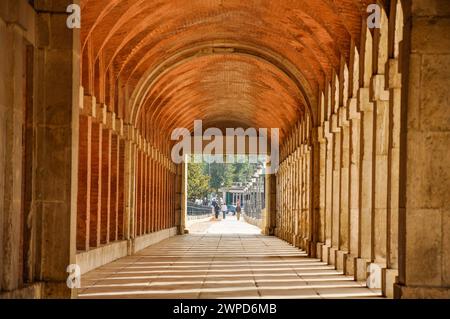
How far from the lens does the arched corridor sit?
9.71m

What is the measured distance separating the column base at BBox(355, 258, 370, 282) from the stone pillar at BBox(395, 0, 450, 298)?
4.31 m

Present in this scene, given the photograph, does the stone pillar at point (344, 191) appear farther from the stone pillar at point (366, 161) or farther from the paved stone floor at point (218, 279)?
the stone pillar at point (366, 161)

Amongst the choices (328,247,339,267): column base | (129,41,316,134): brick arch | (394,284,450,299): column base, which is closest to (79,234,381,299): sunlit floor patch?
(328,247,339,267): column base

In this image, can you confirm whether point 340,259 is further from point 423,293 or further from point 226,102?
point 226,102

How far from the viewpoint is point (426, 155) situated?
9742 millimetres

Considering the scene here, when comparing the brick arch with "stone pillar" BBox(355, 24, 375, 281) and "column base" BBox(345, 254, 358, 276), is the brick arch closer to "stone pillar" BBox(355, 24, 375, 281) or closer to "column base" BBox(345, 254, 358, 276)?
"column base" BBox(345, 254, 358, 276)

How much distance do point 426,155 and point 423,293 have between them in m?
1.61

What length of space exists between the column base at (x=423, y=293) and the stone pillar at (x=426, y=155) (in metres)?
0.01

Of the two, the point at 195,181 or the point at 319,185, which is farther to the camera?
the point at 195,181

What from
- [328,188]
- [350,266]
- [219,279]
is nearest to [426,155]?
[219,279]

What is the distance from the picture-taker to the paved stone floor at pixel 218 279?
38.7 feet

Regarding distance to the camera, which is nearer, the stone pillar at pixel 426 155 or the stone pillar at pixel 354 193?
the stone pillar at pixel 426 155

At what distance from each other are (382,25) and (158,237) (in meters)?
19.1

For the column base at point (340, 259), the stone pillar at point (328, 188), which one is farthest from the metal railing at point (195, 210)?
the column base at point (340, 259)
